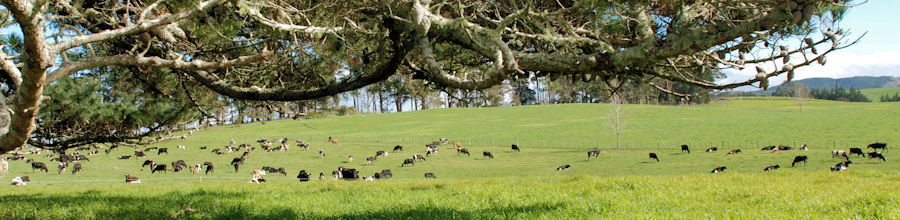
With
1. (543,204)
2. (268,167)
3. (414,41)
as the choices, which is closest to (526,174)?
(268,167)

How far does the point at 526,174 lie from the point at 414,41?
3092cm

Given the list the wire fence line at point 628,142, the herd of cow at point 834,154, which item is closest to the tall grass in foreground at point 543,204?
the herd of cow at point 834,154

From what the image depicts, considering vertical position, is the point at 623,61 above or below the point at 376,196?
above

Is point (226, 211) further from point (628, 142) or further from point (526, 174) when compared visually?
point (628, 142)

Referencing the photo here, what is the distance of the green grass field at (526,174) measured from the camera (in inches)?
301

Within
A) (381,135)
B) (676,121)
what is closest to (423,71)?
(381,135)

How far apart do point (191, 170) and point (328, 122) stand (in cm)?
5250

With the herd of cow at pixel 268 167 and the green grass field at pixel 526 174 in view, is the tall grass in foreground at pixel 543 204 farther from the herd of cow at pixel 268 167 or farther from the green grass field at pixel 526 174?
the herd of cow at pixel 268 167

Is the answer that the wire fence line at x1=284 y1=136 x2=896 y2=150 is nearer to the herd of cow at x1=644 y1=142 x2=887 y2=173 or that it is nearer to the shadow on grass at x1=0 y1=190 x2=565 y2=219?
the herd of cow at x1=644 y1=142 x2=887 y2=173

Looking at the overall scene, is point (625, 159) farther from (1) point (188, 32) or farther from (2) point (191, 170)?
(1) point (188, 32)

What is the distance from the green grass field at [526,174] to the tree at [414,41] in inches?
79.8

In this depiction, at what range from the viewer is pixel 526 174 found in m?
36.2

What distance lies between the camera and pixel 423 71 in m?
6.92

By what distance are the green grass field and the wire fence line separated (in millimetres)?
221
